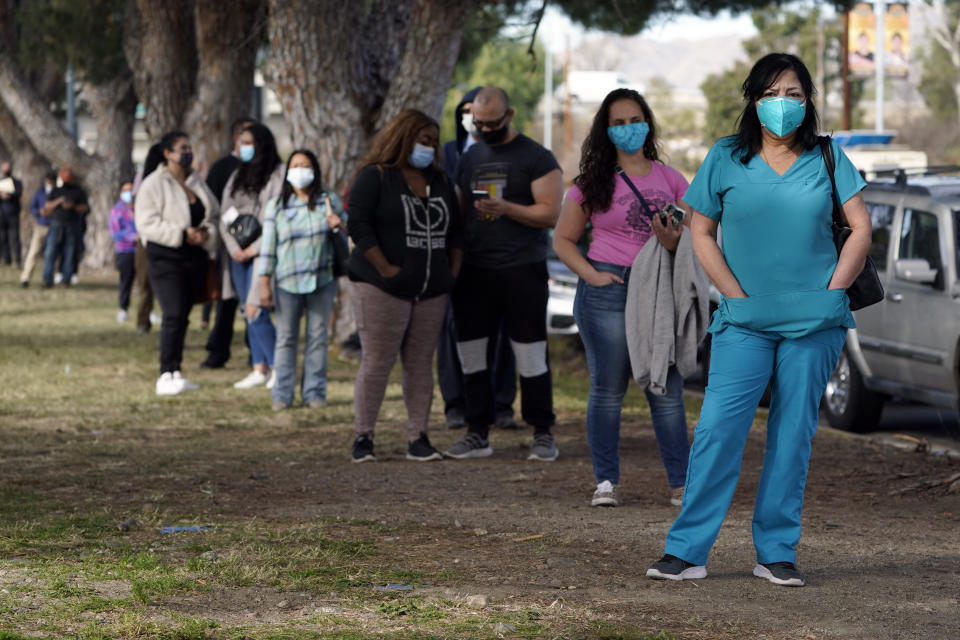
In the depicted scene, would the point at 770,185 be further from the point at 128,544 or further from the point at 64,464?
the point at 64,464

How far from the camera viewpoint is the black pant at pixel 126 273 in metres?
17.7

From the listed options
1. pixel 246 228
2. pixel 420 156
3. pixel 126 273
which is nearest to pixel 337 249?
pixel 246 228

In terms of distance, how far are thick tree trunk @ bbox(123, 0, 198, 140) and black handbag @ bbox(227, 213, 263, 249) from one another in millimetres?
10319

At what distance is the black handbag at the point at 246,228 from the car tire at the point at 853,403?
425cm

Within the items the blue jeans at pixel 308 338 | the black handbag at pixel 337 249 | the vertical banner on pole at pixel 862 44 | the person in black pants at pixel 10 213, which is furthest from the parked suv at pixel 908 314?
the vertical banner on pole at pixel 862 44

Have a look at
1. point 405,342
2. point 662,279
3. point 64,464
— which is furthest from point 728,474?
point 64,464

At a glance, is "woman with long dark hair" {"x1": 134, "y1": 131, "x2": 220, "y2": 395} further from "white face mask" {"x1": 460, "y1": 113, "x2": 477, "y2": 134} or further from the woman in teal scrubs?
the woman in teal scrubs

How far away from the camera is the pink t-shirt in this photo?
7172 mm

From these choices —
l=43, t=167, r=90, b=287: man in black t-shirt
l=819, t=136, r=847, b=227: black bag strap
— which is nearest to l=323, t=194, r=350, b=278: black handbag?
l=819, t=136, r=847, b=227: black bag strap

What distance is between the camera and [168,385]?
38.3 feet

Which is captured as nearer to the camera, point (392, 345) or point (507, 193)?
point (392, 345)

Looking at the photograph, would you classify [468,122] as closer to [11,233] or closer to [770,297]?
[770,297]

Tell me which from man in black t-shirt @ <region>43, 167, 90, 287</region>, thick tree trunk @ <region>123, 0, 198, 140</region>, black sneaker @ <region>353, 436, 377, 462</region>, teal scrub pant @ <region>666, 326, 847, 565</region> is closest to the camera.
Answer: teal scrub pant @ <region>666, 326, 847, 565</region>

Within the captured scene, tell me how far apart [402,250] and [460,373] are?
2026 mm
